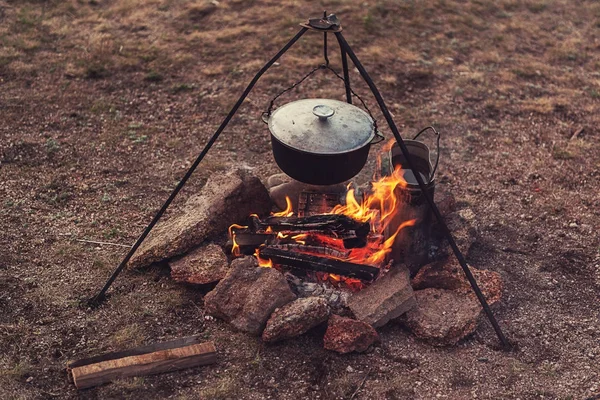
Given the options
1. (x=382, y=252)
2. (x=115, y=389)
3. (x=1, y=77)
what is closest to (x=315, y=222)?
(x=382, y=252)

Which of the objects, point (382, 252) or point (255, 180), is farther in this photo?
point (255, 180)

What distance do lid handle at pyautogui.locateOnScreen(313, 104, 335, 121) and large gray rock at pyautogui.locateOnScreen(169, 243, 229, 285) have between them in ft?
4.73

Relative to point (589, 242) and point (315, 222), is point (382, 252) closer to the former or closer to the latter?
point (315, 222)

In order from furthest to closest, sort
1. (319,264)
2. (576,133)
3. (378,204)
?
(576,133), (378,204), (319,264)

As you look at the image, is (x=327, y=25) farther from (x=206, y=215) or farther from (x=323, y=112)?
(x=206, y=215)

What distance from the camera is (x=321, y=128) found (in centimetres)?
440

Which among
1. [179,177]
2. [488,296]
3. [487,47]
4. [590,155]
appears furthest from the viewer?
[487,47]

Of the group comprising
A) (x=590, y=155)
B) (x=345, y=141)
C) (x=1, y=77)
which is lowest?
(x=590, y=155)

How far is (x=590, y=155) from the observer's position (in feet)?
23.4

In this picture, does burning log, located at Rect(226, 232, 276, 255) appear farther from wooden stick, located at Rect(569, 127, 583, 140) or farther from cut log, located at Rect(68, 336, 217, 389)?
wooden stick, located at Rect(569, 127, 583, 140)

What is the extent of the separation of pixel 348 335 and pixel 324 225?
3.15ft

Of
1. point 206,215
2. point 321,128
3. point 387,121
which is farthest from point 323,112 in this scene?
point 206,215

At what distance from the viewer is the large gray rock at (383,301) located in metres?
4.53

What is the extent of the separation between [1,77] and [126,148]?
2446mm
